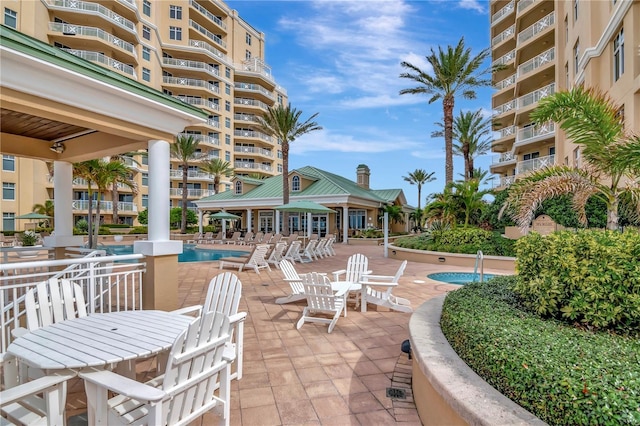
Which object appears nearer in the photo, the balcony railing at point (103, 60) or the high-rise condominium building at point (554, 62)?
the high-rise condominium building at point (554, 62)

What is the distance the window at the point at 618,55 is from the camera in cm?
1077

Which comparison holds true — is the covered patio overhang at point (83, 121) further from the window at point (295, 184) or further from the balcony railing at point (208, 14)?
the balcony railing at point (208, 14)

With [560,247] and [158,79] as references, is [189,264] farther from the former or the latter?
[158,79]

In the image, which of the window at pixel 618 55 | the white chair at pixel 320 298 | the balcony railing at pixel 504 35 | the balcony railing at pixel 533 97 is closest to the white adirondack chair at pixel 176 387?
the white chair at pixel 320 298

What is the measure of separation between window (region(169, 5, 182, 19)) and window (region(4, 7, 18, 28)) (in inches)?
749

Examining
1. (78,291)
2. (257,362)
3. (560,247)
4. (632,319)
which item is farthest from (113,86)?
(632,319)

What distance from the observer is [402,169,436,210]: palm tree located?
44.4 meters

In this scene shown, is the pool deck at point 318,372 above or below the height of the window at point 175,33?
below

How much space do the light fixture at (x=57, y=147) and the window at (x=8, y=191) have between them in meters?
26.4

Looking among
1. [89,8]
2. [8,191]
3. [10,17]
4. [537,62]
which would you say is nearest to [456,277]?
[537,62]

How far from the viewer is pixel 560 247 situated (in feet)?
11.4

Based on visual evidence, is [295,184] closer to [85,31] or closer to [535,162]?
[535,162]

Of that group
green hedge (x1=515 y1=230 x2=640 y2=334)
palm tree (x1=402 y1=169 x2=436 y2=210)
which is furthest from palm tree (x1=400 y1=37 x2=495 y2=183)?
palm tree (x1=402 y1=169 x2=436 y2=210)

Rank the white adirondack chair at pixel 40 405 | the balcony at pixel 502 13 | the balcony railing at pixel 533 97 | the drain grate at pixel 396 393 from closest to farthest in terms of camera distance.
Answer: the white adirondack chair at pixel 40 405
the drain grate at pixel 396 393
the balcony railing at pixel 533 97
the balcony at pixel 502 13
